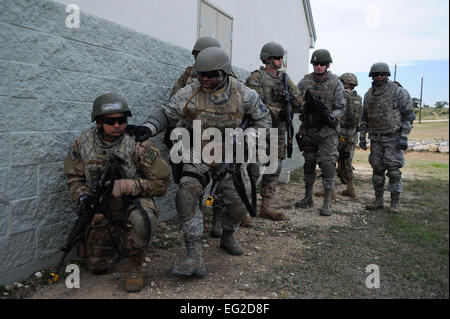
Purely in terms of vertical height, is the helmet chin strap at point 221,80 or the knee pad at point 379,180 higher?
the helmet chin strap at point 221,80

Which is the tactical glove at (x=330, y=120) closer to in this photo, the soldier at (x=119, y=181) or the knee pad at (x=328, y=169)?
the knee pad at (x=328, y=169)

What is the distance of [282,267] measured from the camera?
3678mm

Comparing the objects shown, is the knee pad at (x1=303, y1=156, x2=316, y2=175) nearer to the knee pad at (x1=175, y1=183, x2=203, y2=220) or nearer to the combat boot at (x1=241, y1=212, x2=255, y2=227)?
the combat boot at (x1=241, y1=212, x2=255, y2=227)

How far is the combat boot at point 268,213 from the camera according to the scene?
17.4 ft

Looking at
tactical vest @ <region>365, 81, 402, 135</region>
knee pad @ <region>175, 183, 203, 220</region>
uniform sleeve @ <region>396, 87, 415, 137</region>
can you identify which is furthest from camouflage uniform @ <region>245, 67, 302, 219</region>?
knee pad @ <region>175, 183, 203, 220</region>

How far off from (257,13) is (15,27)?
5790mm

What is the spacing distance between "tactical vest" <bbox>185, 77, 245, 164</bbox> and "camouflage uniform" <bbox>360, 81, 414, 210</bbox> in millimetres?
3124

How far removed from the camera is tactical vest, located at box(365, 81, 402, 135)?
19.0 feet

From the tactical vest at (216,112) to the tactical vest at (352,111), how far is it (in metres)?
4.23

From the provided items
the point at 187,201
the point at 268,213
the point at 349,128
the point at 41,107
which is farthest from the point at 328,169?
the point at 41,107

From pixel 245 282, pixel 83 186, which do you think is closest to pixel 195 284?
pixel 245 282

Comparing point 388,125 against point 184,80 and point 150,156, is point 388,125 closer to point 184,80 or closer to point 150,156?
point 184,80

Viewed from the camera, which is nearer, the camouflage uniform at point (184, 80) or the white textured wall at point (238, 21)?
the white textured wall at point (238, 21)

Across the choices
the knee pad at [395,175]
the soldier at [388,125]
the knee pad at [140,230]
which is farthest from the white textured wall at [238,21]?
the knee pad at [395,175]
